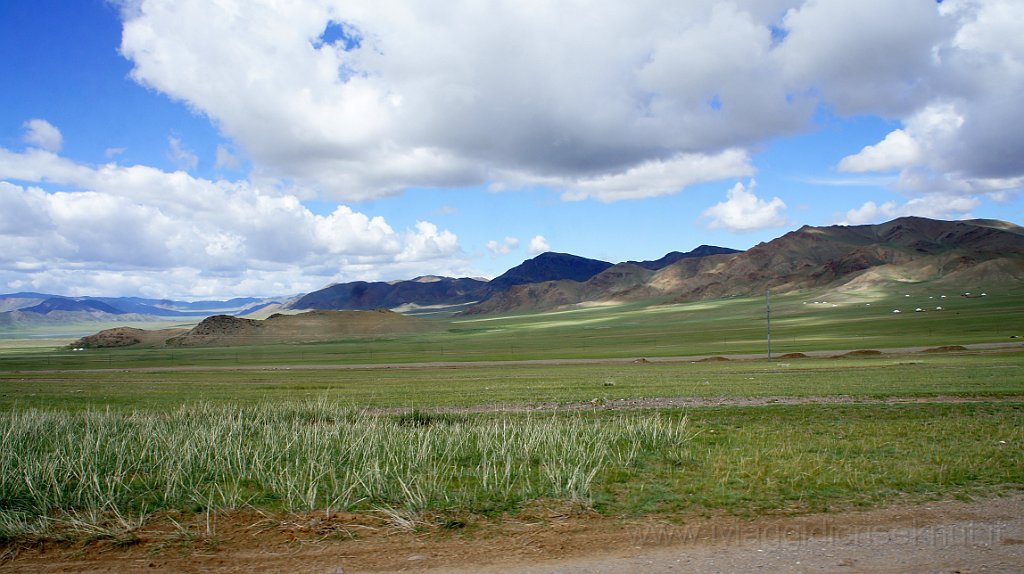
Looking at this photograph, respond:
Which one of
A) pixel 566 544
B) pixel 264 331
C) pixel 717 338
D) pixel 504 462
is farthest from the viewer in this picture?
pixel 264 331

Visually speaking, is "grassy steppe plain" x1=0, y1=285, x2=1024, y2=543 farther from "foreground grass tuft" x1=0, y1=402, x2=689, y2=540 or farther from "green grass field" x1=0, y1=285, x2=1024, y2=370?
"green grass field" x1=0, y1=285, x2=1024, y2=370

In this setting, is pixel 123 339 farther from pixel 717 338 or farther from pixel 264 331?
pixel 717 338

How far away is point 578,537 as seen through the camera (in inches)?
331

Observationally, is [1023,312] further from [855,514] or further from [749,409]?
[855,514]

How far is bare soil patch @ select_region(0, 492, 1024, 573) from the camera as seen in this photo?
24.5 ft

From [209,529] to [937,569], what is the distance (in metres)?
8.68

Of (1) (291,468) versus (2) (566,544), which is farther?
(1) (291,468)

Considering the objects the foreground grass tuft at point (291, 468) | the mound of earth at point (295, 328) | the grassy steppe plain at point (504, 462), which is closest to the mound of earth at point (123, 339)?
the mound of earth at point (295, 328)

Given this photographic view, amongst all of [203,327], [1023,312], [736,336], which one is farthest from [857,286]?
[203,327]

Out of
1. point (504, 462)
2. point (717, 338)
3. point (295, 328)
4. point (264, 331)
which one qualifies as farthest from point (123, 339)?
point (504, 462)

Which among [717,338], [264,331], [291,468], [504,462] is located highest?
[264,331]

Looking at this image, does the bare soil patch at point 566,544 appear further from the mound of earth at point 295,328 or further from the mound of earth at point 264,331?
the mound of earth at point 295,328

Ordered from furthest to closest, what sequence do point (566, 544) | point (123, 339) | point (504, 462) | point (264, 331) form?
point (264, 331) < point (123, 339) < point (504, 462) < point (566, 544)

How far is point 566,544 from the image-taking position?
323 inches
